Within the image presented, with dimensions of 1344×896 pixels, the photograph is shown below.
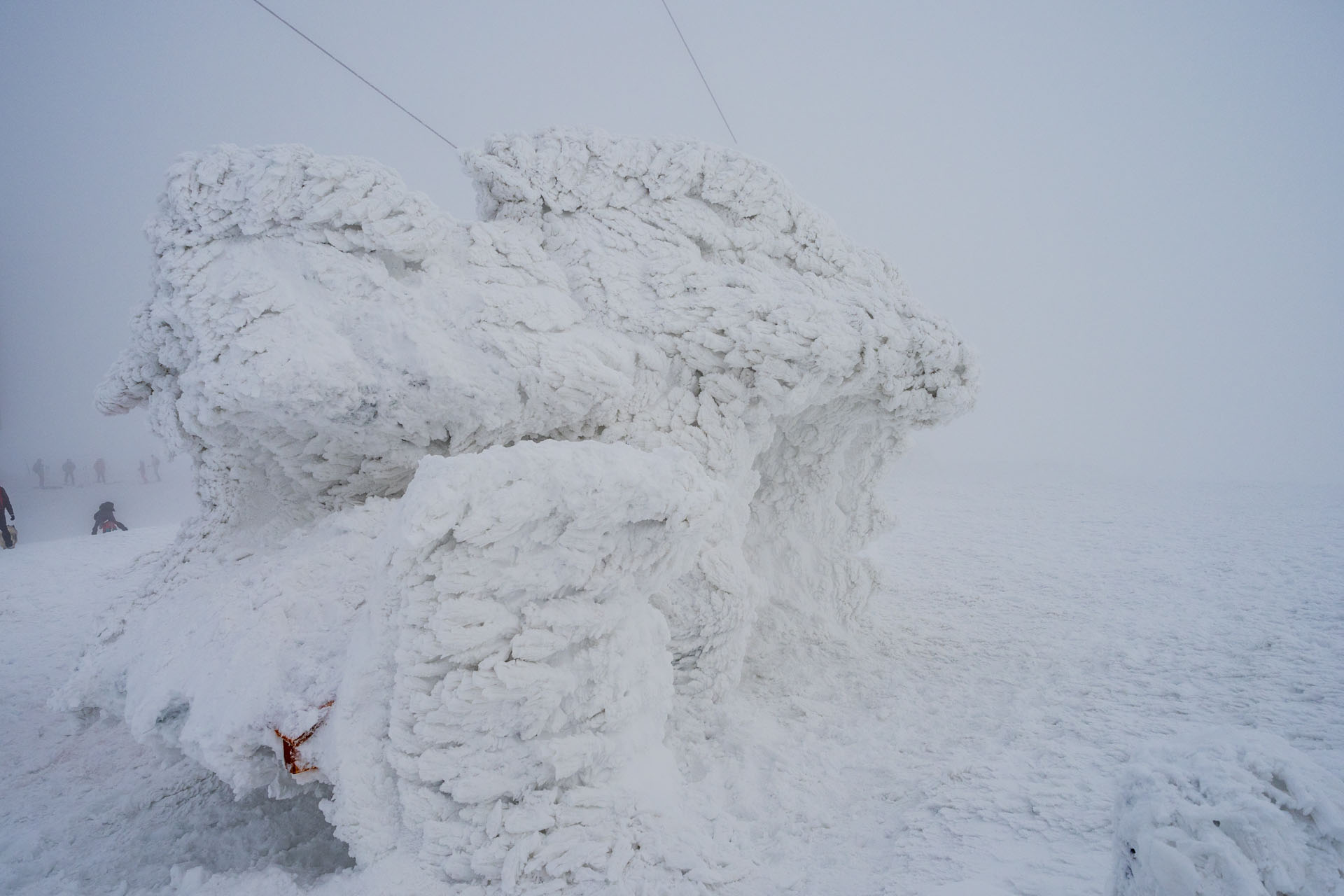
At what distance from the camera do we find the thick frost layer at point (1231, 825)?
104 centimetres

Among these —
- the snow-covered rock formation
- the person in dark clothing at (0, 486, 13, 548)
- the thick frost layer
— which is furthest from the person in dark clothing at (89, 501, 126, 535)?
→ the thick frost layer

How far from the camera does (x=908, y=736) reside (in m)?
2.49

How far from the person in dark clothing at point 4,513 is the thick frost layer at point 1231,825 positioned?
938 cm

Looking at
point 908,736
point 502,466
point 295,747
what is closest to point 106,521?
point 295,747

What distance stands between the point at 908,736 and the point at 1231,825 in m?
1.48

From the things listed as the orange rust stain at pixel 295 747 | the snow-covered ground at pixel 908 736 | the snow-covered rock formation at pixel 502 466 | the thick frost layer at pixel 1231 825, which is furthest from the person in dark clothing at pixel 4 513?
the thick frost layer at pixel 1231 825

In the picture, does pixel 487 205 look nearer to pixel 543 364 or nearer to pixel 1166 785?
pixel 543 364

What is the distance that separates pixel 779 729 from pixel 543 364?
6.02ft

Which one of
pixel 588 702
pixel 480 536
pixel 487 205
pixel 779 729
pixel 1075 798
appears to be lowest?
pixel 779 729

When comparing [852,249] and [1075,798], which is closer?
[1075,798]

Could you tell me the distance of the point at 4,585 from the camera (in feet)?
15.4

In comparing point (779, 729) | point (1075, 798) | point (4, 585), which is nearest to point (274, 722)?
point (779, 729)

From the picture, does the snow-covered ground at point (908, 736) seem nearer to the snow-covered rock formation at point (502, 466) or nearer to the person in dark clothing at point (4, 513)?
the snow-covered rock formation at point (502, 466)

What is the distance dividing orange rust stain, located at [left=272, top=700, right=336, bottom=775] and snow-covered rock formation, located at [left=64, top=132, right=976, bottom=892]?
12mm
